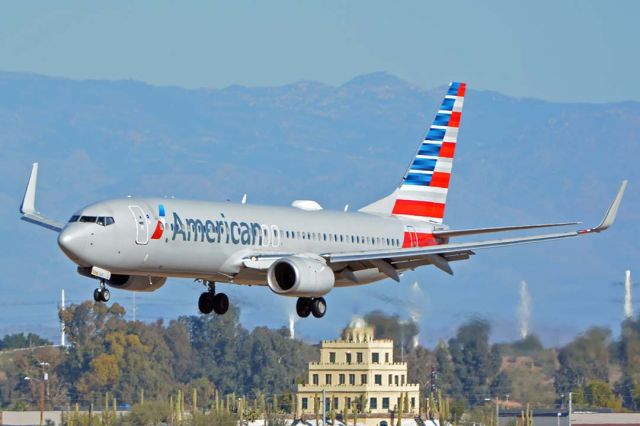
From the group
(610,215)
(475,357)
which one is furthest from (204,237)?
(475,357)

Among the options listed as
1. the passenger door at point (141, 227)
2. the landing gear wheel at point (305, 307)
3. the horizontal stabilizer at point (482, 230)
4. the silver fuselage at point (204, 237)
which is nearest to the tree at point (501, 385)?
the horizontal stabilizer at point (482, 230)

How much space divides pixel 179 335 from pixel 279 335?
12015mm

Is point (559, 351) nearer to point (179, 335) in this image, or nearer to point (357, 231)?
point (357, 231)

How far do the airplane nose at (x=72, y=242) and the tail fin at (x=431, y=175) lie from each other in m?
17.5

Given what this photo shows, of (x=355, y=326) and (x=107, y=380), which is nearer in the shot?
(x=355, y=326)

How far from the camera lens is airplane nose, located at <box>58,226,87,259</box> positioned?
65.5 m

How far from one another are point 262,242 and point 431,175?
1354 centimetres

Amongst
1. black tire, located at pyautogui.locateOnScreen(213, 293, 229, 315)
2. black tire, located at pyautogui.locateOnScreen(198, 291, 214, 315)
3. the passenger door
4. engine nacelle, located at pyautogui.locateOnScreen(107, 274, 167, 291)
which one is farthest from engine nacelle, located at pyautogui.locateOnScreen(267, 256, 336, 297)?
the passenger door

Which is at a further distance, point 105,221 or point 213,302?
point 213,302

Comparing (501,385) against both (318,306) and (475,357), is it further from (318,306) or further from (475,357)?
(318,306)

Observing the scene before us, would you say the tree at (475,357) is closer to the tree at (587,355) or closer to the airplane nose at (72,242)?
the tree at (587,355)

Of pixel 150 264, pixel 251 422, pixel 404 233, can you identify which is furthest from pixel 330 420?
pixel 150 264

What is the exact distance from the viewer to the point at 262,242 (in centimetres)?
7150

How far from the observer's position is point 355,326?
9181cm
